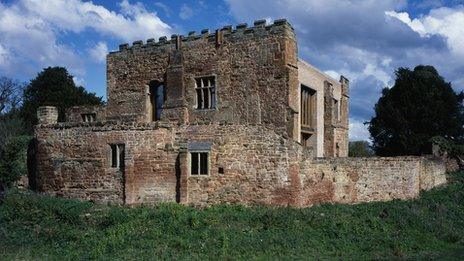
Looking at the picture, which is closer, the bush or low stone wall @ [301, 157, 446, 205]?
low stone wall @ [301, 157, 446, 205]

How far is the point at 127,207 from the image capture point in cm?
1973

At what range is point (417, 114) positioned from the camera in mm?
41281

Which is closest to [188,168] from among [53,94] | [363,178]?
[363,178]

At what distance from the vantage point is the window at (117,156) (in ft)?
67.8

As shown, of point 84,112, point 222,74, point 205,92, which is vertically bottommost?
point 84,112

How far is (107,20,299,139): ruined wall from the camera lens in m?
23.2

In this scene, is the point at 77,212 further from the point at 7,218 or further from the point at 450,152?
the point at 450,152

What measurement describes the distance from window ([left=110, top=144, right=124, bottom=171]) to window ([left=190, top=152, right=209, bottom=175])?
3039 mm

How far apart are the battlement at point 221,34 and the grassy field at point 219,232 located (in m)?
8.89

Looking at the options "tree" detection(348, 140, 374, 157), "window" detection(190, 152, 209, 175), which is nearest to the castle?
"window" detection(190, 152, 209, 175)

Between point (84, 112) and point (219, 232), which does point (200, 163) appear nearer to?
point (219, 232)

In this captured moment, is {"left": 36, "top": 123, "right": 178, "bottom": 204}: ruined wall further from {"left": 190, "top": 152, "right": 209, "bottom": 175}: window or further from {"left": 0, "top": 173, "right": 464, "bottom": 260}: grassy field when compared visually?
{"left": 0, "top": 173, "right": 464, "bottom": 260}: grassy field

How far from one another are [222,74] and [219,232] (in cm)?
1030

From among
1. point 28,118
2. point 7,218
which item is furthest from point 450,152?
point 28,118
